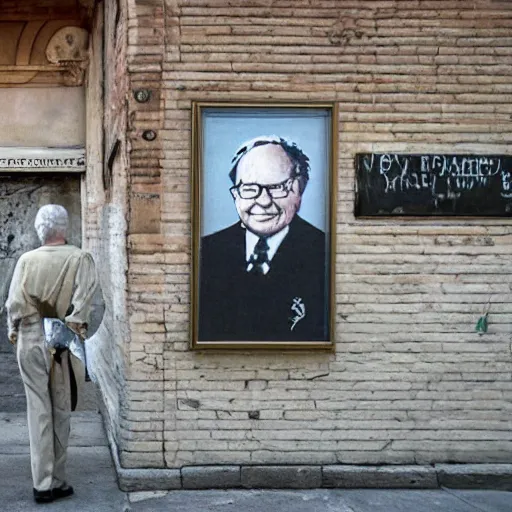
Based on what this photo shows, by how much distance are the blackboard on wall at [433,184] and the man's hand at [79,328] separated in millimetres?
1988

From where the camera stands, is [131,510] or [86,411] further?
[86,411]

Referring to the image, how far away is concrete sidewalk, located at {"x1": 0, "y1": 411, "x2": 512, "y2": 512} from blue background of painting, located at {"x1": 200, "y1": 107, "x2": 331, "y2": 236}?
1773 mm

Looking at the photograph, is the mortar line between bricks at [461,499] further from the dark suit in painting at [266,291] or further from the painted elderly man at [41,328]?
the painted elderly man at [41,328]

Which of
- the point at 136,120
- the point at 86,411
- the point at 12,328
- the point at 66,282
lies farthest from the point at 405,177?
the point at 86,411

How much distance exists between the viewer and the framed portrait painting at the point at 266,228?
6164 millimetres

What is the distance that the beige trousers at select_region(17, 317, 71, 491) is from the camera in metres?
5.74

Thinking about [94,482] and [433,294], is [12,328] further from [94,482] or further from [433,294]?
[433,294]

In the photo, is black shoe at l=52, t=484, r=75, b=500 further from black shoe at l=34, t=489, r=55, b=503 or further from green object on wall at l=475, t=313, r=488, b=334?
green object on wall at l=475, t=313, r=488, b=334

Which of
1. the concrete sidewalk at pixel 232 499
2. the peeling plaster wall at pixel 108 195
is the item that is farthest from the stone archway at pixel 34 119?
the concrete sidewalk at pixel 232 499

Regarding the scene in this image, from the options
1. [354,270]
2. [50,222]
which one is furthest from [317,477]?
[50,222]

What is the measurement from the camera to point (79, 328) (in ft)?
18.6

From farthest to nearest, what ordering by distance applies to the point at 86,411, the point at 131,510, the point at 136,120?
the point at 86,411 < the point at 136,120 < the point at 131,510

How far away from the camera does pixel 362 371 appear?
6242 millimetres

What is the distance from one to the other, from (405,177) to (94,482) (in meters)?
3.00
